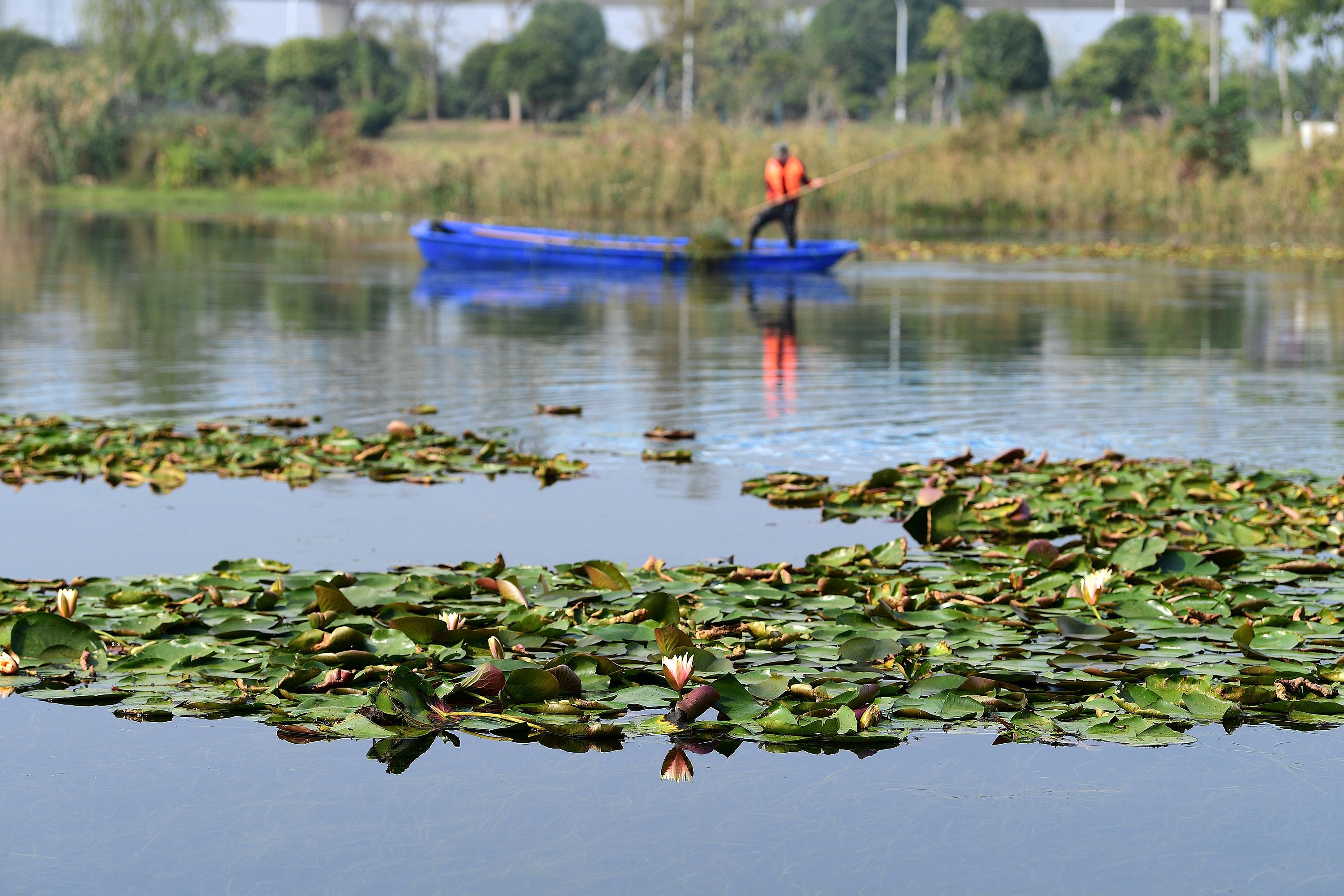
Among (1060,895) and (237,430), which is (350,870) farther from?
(237,430)

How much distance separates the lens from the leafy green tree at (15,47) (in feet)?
216

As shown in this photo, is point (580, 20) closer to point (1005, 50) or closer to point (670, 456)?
point (1005, 50)

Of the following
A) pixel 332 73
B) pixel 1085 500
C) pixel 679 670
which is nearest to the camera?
pixel 679 670

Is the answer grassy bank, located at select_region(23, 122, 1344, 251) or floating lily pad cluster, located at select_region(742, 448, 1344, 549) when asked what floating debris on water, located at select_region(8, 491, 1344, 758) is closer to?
floating lily pad cluster, located at select_region(742, 448, 1344, 549)

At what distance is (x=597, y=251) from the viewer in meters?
25.0

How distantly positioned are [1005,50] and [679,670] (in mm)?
51975

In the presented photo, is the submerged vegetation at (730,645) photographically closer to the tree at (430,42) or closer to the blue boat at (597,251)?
the blue boat at (597,251)

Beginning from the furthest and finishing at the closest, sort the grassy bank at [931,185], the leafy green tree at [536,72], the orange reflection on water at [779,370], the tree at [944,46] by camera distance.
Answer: the tree at [944,46] → the leafy green tree at [536,72] → the grassy bank at [931,185] → the orange reflection on water at [779,370]

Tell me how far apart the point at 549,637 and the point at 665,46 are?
194 feet

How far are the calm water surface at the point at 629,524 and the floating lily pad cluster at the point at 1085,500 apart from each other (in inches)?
13.6

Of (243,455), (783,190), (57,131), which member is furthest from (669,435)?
(57,131)

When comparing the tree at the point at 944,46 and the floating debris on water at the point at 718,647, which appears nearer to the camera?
the floating debris on water at the point at 718,647

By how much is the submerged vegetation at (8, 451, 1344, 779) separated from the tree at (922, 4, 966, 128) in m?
57.2

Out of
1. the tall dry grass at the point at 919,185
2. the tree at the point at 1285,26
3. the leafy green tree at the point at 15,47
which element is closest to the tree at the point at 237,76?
the leafy green tree at the point at 15,47
